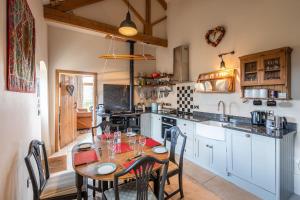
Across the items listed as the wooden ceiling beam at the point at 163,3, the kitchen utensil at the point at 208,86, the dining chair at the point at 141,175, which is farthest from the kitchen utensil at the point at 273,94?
the wooden ceiling beam at the point at 163,3

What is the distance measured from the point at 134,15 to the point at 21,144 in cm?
406

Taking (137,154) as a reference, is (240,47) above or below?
above

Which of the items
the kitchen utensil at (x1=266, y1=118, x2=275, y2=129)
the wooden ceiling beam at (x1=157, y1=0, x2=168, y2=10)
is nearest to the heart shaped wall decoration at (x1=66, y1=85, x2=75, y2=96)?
the wooden ceiling beam at (x1=157, y1=0, x2=168, y2=10)

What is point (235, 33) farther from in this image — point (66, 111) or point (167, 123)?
point (66, 111)

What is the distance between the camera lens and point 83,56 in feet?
13.3

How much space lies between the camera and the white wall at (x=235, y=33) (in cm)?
227

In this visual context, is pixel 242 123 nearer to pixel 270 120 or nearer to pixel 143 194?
pixel 270 120

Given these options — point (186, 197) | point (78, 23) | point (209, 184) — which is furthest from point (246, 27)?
point (78, 23)

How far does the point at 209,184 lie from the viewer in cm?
251

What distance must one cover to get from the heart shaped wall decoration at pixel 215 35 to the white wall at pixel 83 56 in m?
2.14

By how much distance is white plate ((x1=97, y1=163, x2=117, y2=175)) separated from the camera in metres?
1.40

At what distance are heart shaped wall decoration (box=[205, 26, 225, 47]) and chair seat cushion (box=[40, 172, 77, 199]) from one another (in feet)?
10.9

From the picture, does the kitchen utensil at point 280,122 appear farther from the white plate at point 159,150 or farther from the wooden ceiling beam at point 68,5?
the wooden ceiling beam at point 68,5

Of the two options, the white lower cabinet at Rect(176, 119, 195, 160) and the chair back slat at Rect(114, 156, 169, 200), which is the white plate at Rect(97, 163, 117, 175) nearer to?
the chair back slat at Rect(114, 156, 169, 200)
